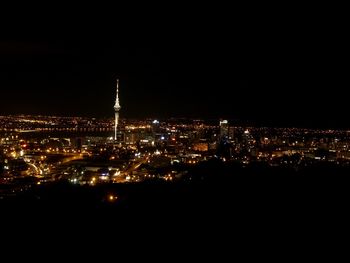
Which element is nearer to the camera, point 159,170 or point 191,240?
point 191,240

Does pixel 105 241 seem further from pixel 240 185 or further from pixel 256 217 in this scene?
pixel 240 185

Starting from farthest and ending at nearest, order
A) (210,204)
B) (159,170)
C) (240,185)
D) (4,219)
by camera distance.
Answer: (159,170) → (240,185) → (210,204) → (4,219)

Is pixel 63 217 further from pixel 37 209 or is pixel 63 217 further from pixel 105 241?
pixel 105 241

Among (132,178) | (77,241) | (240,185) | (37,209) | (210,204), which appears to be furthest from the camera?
(132,178)

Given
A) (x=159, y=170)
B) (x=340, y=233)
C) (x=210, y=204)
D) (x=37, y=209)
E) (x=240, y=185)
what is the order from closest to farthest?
(x=340, y=233) → (x=37, y=209) → (x=210, y=204) → (x=240, y=185) → (x=159, y=170)

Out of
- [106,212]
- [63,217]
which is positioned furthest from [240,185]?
[63,217]

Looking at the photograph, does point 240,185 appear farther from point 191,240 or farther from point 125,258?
point 125,258

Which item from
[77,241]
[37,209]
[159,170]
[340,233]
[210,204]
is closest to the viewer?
[77,241]

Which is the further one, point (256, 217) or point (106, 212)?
point (106, 212)

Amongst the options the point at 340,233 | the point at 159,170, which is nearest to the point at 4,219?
the point at 340,233
